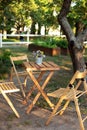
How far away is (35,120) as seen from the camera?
612 centimetres

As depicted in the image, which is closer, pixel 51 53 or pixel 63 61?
pixel 63 61

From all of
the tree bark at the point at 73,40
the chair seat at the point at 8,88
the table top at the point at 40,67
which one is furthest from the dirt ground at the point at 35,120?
the tree bark at the point at 73,40

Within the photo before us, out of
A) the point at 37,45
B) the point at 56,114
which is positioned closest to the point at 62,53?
the point at 37,45

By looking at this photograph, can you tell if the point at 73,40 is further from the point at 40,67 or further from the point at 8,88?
the point at 8,88

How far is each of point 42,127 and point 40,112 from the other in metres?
0.82

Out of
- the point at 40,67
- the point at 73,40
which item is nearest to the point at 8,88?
the point at 40,67

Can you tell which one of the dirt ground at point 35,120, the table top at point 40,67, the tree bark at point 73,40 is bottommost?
the dirt ground at point 35,120

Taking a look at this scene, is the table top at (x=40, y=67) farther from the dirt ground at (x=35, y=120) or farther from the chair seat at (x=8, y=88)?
the dirt ground at (x=35, y=120)

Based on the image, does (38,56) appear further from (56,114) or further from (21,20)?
(21,20)

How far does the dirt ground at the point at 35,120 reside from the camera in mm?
5766

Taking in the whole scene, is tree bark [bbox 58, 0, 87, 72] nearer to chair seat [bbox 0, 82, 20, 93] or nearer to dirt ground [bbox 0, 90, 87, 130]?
dirt ground [bbox 0, 90, 87, 130]

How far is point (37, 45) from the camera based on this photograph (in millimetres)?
17609

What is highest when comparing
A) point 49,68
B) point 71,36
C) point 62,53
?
point 71,36

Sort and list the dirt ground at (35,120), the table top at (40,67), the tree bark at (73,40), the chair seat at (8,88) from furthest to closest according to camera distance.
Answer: the tree bark at (73,40)
the table top at (40,67)
the chair seat at (8,88)
the dirt ground at (35,120)
